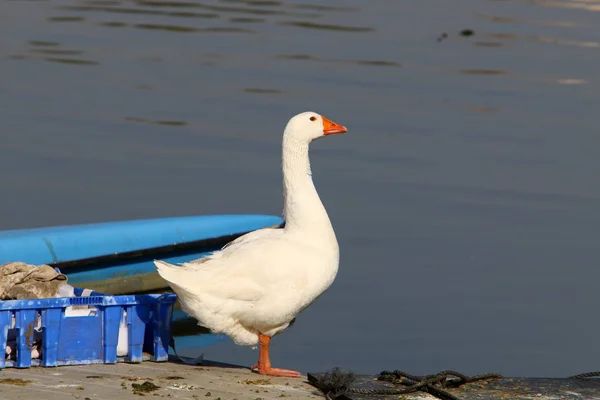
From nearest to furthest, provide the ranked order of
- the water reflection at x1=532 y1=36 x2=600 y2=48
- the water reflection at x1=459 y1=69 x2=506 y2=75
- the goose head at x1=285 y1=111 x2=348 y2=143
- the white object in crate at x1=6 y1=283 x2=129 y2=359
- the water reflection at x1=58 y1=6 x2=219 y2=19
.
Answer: the white object in crate at x1=6 y1=283 x2=129 y2=359, the goose head at x1=285 y1=111 x2=348 y2=143, the water reflection at x1=459 y1=69 x2=506 y2=75, the water reflection at x1=532 y1=36 x2=600 y2=48, the water reflection at x1=58 y1=6 x2=219 y2=19

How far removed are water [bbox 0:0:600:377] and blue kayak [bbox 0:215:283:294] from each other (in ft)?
4.71

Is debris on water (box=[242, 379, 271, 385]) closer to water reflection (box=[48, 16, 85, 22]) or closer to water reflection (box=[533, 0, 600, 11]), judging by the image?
water reflection (box=[48, 16, 85, 22])

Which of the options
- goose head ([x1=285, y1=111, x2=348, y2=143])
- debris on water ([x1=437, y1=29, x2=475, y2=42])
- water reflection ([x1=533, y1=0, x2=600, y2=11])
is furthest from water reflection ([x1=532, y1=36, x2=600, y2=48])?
goose head ([x1=285, y1=111, x2=348, y2=143])

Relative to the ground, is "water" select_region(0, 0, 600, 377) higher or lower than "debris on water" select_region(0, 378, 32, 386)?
higher

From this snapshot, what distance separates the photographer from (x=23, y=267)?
25.3ft

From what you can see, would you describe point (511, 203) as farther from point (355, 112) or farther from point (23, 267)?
point (23, 267)

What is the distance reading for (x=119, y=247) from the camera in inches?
438

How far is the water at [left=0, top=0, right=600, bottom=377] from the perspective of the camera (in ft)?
34.9

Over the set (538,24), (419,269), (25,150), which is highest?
(538,24)

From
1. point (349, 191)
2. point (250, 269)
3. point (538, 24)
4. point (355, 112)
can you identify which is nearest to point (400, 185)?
point (349, 191)

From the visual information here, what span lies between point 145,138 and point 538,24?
15.5m

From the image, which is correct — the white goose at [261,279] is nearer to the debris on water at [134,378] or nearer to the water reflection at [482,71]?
the debris on water at [134,378]

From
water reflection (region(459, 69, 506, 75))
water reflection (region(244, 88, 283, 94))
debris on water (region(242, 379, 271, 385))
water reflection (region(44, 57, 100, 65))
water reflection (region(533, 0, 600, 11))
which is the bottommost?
debris on water (region(242, 379, 271, 385))

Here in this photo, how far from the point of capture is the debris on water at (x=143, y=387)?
6.62 metres
